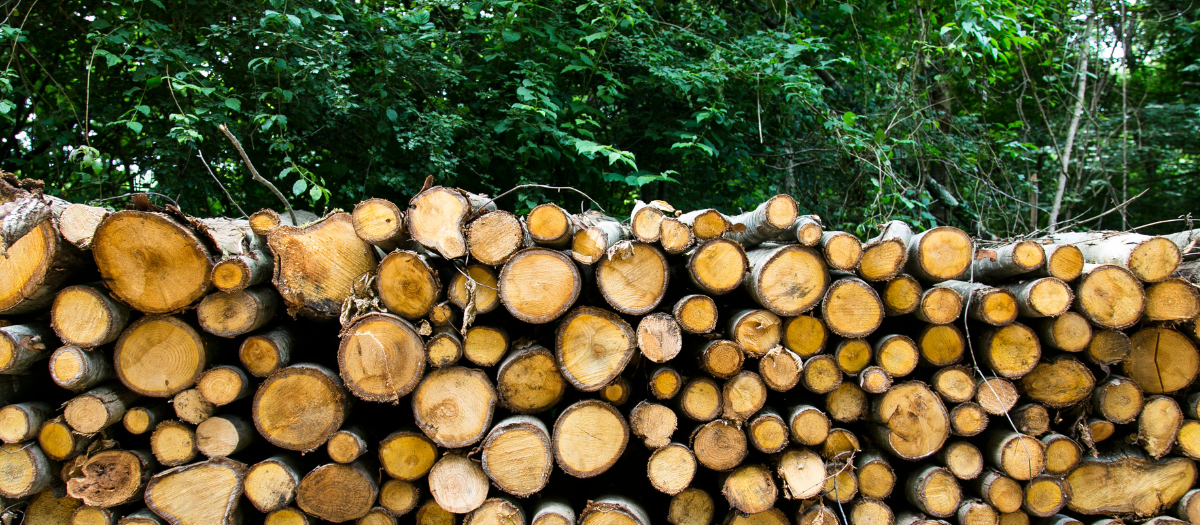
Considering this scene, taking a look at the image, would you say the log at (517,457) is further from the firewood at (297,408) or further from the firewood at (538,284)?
the firewood at (297,408)

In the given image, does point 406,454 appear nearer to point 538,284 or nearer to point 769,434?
point 538,284

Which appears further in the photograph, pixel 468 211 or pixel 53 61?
pixel 53 61

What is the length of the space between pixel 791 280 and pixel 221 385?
2.01 meters

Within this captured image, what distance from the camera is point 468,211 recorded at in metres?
2.06

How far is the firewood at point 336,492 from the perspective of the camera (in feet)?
6.74

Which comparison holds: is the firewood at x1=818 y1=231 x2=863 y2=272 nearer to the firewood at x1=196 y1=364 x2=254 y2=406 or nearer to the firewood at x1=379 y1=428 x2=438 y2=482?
the firewood at x1=379 y1=428 x2=438 y2=482

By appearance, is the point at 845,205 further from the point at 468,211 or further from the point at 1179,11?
the point at 1179,11

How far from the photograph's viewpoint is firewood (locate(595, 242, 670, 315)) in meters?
2.07

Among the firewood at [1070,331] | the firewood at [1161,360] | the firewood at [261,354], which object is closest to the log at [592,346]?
the firewood at [261,354]

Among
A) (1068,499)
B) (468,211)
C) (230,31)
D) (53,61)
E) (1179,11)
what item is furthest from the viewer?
(1179,11)

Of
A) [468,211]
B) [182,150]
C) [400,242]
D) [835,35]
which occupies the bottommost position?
[182,150]

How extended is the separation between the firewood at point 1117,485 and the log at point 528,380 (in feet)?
6.99

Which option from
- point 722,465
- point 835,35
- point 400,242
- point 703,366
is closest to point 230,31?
point 400,242

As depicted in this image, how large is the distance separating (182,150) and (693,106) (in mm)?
3288
